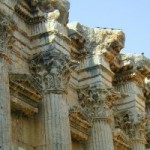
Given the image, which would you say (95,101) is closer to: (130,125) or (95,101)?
(95,101)

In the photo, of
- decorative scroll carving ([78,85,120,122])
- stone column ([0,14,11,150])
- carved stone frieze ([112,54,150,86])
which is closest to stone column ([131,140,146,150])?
carved stone frieze ([112,54,150,86])

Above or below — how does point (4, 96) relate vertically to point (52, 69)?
below

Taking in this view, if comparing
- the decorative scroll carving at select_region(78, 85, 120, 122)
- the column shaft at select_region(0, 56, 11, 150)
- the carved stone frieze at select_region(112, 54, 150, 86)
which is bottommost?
the column shaft at select_region(0, 56, 11, 150)

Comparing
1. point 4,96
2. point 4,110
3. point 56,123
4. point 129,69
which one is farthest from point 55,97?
point 129,69

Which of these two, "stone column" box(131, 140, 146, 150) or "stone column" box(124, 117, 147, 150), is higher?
"stone column" box(124, 117, 147, 150)

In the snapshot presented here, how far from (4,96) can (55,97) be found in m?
2.82

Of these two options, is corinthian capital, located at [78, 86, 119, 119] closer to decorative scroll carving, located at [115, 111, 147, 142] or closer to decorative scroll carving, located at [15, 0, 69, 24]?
decorative scroll carving, located at [115, 111, 147, 142]

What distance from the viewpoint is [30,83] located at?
1670 centimetres

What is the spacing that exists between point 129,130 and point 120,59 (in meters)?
2.95

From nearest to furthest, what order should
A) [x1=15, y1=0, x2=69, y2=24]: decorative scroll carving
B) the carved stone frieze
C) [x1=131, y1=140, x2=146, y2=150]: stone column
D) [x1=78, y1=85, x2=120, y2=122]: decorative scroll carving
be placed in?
[x1=15, y1=0, x2=69, y2=24]: decorative scroll carving
[x1=78, y1=85, x2=120, y2=122]: decorative scroll carving
[x1=131, y1=140, x2=146, y2=150]: stone column
the carved stone frieze

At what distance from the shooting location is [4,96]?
14.4 metres

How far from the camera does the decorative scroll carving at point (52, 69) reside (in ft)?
56.1

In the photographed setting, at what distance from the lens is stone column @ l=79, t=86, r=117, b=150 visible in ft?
64.2

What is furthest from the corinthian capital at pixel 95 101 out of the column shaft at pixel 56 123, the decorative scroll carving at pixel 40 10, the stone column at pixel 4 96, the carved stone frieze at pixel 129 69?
the stone column at pixel 4 96
